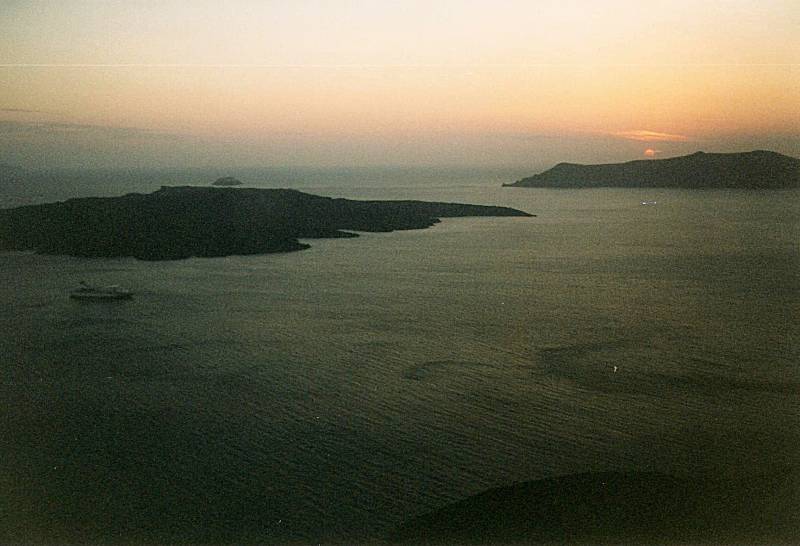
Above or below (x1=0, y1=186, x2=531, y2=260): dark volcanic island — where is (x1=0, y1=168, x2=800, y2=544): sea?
below

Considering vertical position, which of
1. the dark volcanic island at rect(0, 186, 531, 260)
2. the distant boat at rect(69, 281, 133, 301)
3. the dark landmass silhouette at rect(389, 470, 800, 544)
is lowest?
the dark landmass silhouette at rect(389, 470, 800, 544)

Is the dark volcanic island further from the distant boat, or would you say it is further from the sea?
the distant boat

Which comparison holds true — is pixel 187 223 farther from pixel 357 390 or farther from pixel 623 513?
pixel 623 513

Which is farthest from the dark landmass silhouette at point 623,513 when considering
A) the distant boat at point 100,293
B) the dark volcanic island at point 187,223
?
the dark volcanic island at point 187,223

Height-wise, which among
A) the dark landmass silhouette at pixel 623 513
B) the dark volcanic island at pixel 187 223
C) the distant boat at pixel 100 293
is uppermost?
the dark volcanic island at pixel 187 223

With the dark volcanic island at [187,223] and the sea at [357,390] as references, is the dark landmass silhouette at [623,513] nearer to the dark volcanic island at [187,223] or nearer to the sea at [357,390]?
the sea at [357,390]

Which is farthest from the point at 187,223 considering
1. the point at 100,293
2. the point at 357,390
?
the point at 357,390

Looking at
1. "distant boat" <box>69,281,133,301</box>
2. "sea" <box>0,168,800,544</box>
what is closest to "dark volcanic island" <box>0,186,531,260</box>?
"sea" <box>0,168,800,544</box>
